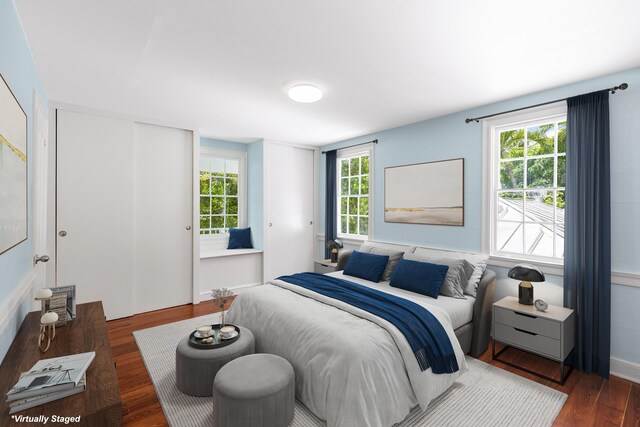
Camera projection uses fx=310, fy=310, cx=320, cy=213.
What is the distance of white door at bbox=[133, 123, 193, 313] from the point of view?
3.95 metres

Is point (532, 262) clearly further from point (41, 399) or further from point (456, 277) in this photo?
point (41, 399)

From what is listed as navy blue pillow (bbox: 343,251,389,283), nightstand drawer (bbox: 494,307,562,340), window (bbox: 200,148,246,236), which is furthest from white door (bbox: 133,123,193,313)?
nightstand drawer (bbox: 494,307,562,340)

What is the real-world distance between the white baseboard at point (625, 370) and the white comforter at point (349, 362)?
133cm

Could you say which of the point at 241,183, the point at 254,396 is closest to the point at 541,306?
the point at 254,396

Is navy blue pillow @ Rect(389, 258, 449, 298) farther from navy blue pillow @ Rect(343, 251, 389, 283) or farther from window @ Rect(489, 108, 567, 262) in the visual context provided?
window @ Rect(489, 108, 567, 262)

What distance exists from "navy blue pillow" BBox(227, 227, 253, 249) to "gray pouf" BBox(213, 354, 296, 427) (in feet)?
10.8

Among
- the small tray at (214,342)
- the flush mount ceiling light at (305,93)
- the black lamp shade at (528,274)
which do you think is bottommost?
the small tray at (214,342)

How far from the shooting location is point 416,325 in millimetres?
2189

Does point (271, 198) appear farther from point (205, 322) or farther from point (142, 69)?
point (142, 69)

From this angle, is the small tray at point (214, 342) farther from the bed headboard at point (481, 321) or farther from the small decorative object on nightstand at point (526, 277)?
the small decorative object on nightstand at point (526, 277)

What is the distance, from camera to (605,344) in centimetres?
252

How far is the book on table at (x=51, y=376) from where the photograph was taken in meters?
1.14

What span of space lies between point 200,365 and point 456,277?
243cm

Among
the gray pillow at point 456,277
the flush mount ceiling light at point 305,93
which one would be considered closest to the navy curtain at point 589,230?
the gray pillow at point 456,277
